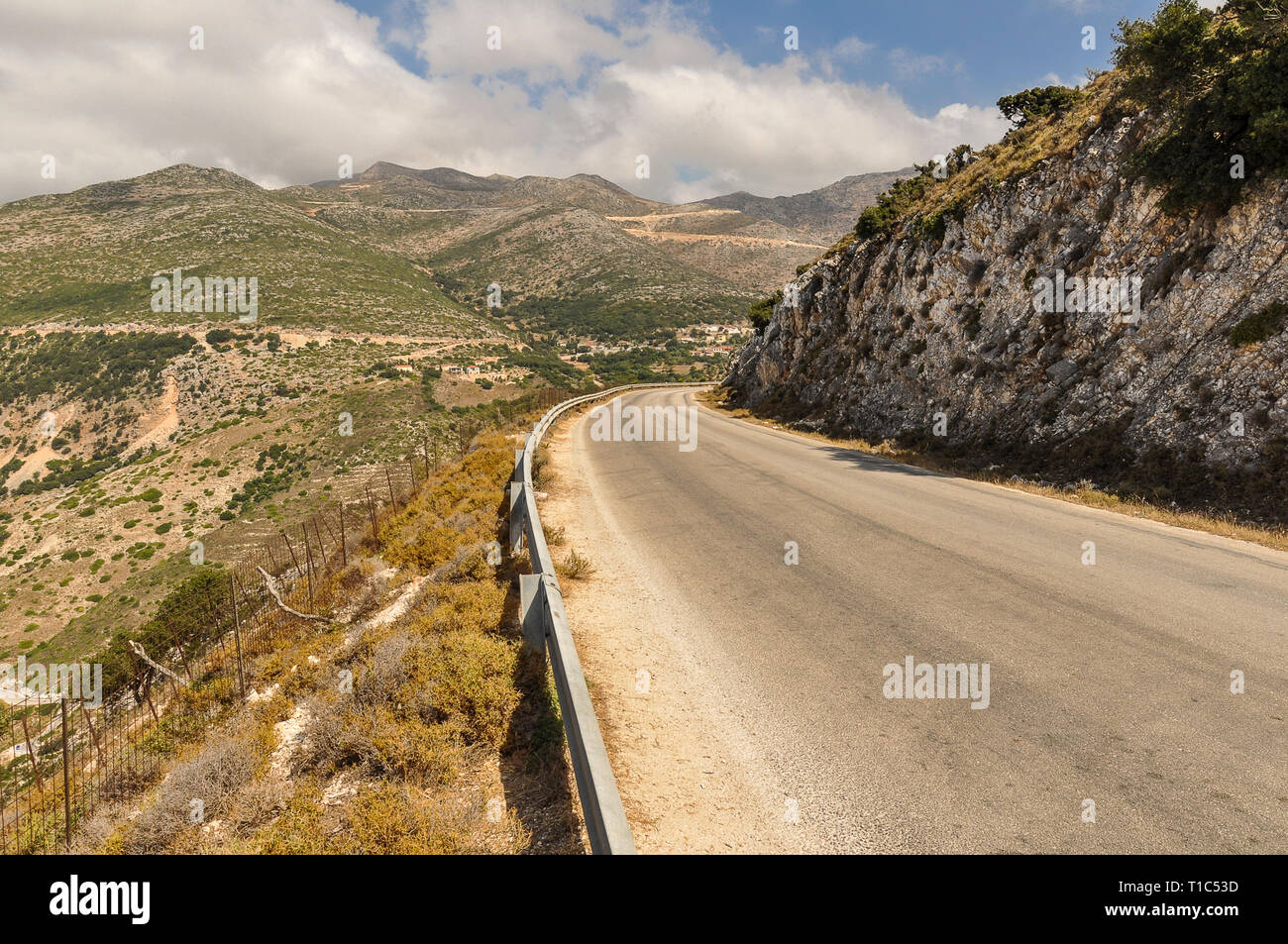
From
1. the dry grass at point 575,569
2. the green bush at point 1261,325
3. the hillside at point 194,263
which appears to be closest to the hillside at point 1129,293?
the green bush at point 1261,325

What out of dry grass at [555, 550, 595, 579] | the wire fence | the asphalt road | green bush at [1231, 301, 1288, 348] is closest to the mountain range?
the wire fence

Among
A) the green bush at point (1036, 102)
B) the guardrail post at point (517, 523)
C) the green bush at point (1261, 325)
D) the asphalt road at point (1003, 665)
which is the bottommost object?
the asphalt road at point (1003, 665)

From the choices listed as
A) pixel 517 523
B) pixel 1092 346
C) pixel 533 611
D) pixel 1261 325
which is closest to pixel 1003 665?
pixel 533 611

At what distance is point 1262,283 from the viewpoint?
11.7m

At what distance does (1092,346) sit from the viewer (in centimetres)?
1500

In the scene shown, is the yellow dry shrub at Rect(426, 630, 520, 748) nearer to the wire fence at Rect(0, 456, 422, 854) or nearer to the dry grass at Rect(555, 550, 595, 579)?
the dry grass at Rect(555, 550, 595, 579)

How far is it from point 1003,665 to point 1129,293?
14.3 metres

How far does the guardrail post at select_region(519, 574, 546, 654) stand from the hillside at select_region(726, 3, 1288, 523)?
1229 centimetres

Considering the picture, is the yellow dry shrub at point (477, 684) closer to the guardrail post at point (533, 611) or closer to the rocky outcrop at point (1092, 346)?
the guardrail post at point (533, 611)

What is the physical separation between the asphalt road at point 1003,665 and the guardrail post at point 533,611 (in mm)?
1674

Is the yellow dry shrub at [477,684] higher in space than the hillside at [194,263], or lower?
lower

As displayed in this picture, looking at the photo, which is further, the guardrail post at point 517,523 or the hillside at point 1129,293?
the hillside at point 1129,293

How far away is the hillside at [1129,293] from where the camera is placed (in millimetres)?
11414

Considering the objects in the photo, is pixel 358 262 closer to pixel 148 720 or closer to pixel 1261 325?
pixel 148 720
